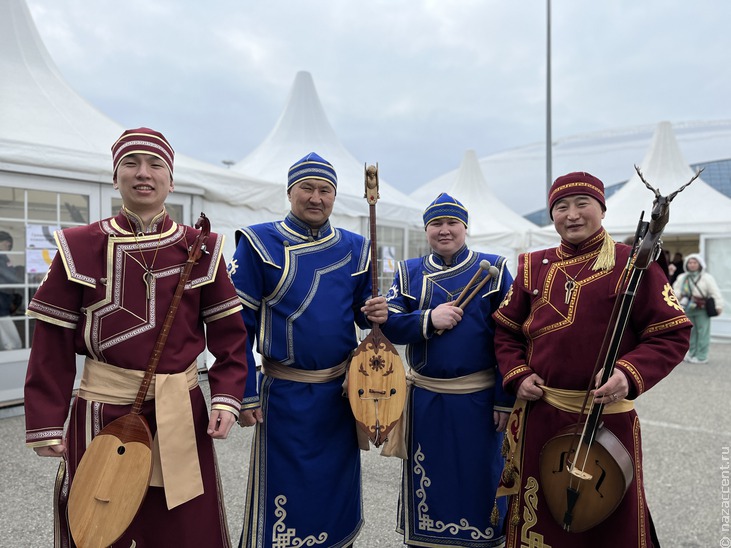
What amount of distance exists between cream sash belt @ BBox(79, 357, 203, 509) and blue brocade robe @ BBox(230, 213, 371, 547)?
0.38 m

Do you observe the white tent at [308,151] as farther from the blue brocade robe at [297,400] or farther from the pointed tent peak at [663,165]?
the pointed tent peak at [663,165]

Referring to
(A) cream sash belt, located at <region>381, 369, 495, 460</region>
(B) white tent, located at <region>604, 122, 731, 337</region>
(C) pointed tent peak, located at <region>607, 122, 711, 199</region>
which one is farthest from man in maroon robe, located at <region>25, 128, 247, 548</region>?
(C) pointed tent peak, located at <region>607, 122, 711, 199</region>

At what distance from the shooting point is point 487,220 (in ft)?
41.8

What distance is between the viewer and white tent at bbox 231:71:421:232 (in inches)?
306

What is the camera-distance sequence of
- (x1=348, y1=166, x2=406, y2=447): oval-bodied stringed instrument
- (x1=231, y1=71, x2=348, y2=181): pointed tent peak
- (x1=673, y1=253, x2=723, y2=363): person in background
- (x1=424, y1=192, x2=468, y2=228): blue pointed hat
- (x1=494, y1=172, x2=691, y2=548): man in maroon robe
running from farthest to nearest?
(x1=231, y1=71, x2=348, y2=181): pointed tent peak → (x1=673, y1=253, x2=723, y2=363): person in background → (x1=424, y1=192, x2=468, y2=228): blue pointed hat → (x1=348, y1=166, x2=406, y2=447): oval-bodied stringed instrument → (x1=494, y1=172, x2=691, y2=548): man in maroon robe

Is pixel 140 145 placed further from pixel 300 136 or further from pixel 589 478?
pixel 300 136

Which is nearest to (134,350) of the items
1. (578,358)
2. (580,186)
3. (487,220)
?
(578,358)

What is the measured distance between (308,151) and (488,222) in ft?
18.5

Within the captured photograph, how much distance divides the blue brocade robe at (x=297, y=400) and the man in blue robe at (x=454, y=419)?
13.6 inches

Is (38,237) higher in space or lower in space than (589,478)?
higher

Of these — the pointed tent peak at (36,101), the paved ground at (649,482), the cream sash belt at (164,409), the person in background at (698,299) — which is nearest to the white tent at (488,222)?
the person in background at (698,299)

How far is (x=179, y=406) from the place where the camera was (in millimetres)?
1486

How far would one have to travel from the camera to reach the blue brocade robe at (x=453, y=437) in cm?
214

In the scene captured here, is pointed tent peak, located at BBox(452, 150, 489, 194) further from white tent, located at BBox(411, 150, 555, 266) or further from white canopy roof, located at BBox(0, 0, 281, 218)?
white canopy roof, located at BBox(0, 0, 281, 218)
